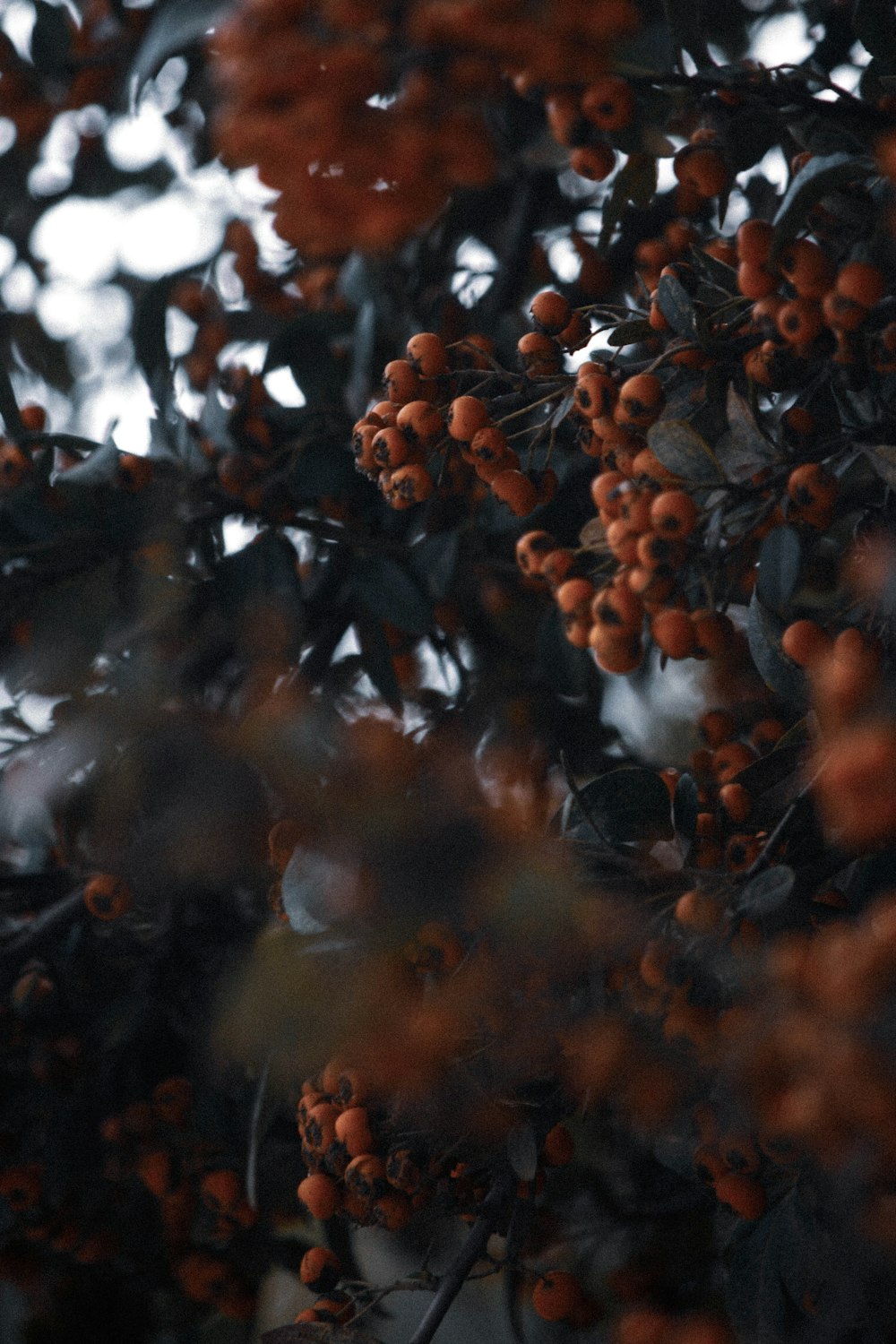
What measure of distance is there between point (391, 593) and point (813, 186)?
2.26ft

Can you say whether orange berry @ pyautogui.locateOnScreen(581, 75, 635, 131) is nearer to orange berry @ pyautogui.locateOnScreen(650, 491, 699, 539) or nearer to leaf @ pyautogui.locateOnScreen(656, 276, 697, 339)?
leaf @ pyautogui.locateOnScreen(656, 276, 697, 339)

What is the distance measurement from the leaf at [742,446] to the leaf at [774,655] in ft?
0.34

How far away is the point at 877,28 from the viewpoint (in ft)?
2.63

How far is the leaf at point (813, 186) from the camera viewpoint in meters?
0.70

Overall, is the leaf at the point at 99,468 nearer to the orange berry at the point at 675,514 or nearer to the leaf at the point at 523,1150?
the orange berry at the point at 675,514

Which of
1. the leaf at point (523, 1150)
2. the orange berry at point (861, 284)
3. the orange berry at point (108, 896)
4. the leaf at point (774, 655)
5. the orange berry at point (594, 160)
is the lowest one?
the leaf at point (523, 1150)

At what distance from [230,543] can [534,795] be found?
532 millimetres

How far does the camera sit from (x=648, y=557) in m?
0.75

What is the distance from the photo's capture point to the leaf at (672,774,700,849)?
0.88 meters

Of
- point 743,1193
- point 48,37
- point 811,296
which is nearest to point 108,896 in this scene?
point 743,1193

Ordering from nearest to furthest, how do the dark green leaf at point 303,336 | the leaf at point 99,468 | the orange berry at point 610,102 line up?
1. the orange berry at point 610,102
2. the leaf at point 99,468
3. the dark green leaf at point 303,336

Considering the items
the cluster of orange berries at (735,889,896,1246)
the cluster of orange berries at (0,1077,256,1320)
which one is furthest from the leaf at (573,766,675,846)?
the cluster of orange berries at (0,1077,256,1320)

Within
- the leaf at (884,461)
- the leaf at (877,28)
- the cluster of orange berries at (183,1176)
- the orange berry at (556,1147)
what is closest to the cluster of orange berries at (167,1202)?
the cluster of orange berries at (183,1176)

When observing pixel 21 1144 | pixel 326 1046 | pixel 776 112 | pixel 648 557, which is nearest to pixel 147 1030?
pixel 21 1144
